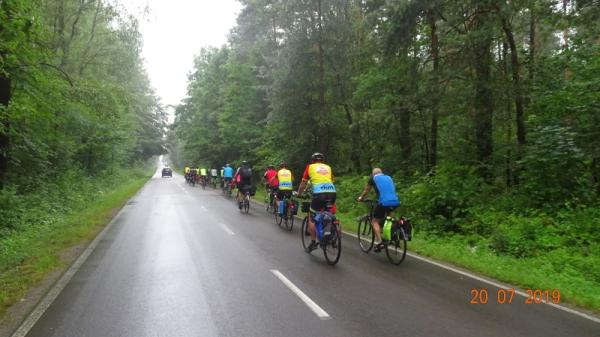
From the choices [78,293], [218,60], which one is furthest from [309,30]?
[218,60]

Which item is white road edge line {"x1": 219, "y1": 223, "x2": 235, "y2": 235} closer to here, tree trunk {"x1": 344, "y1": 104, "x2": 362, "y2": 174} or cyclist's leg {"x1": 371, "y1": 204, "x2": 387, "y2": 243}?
cyclist's leg {"x1": 371, "y1": 204, "x2": 387, "y2": 243}

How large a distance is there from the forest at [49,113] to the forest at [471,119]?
814 centimetres

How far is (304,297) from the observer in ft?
19.1

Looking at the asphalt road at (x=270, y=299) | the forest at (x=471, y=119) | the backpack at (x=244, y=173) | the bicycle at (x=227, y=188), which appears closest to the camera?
the asphalt road at (x=270, y=299)

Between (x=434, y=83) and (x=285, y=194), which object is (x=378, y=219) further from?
(x=434, y=83)

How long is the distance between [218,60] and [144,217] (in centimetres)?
3143

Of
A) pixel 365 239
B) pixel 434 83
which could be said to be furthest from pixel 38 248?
pixel 434 83

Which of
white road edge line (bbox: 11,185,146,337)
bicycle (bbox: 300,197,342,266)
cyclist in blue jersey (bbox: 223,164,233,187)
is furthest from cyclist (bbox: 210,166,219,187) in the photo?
bicycle (bbox: 300,197,342,266)

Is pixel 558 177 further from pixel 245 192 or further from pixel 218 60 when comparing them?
pixel 218 60

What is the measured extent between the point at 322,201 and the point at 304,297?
121 inches

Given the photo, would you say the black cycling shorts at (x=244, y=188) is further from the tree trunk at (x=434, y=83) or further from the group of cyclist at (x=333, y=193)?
the group of cyclist at (x=333, y=193)

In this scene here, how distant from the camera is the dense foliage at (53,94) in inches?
430

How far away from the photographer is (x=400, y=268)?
25.4ft

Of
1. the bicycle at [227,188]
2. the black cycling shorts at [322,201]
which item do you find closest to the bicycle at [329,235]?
the black cycling shorts at [322,201]
